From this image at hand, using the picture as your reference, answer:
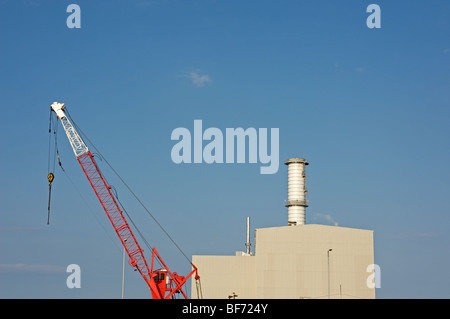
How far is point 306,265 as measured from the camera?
104 metres

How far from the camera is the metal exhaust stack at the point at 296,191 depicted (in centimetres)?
11694

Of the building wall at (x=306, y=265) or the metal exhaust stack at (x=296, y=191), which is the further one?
the metal exhaust stack at (x=296, y=191)

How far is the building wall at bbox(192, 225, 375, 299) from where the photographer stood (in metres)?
103

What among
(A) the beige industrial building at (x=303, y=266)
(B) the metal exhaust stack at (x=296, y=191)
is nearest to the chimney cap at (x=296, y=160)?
(B) the metal exhaust stack at (x=296, y=191)

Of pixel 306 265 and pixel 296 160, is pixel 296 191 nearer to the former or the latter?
pixel 296 160

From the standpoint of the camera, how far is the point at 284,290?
4058 inches

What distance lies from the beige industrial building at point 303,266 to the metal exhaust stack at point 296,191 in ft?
37.1

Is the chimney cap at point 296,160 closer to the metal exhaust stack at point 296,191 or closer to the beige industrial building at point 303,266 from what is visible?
the metal exhaust stack at point 296,191

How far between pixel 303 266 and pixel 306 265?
0.51 meters
